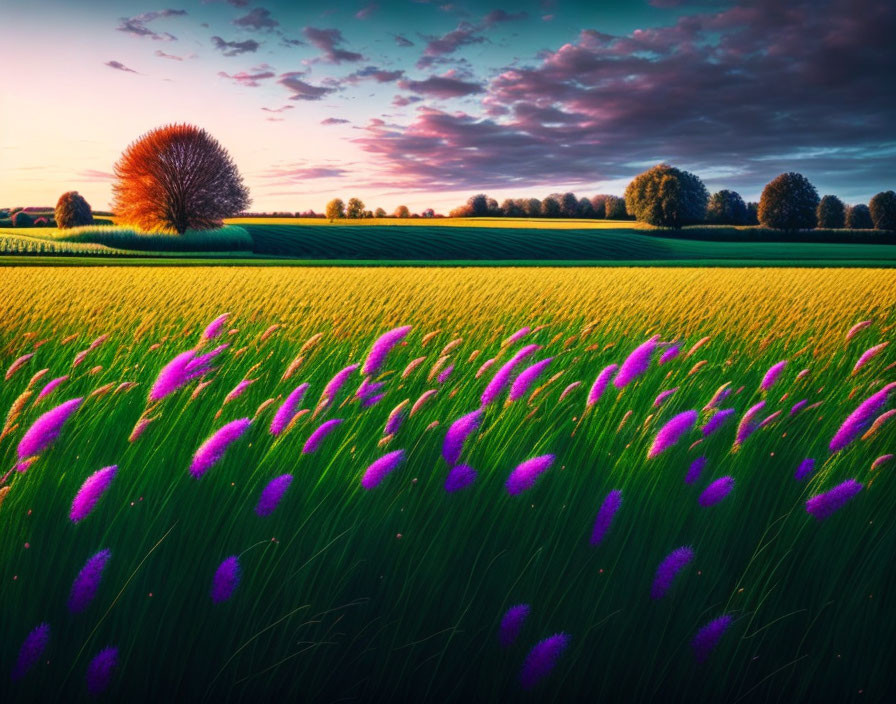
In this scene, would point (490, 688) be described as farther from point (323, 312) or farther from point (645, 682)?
point (323, 312)

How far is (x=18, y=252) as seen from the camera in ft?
121

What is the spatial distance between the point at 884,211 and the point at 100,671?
10034 centimetres

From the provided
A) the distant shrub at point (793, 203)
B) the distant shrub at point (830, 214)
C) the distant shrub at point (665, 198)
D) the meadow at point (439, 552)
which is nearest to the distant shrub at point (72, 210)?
the distant shrub at point (665, 198)

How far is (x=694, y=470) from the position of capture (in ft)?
7.33

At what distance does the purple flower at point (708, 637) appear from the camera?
1789 millimetres

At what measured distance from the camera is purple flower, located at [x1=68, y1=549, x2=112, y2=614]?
5.40 ft

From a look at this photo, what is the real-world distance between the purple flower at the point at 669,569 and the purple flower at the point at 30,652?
5.73 feet

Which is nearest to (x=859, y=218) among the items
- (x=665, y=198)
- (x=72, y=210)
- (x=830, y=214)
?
(x=830, y=214)

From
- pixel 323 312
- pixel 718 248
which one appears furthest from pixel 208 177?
pixel 323 312

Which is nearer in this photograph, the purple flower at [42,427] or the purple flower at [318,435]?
the purple flower at [42,427]

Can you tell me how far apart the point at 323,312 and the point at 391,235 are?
50151 mm

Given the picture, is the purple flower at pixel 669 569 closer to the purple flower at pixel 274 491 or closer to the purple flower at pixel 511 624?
the purple flower at pixel 511 624

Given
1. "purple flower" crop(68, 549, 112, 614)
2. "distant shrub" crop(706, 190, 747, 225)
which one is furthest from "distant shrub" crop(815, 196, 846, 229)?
"purple flower" crop(68, 549, 112, 614)

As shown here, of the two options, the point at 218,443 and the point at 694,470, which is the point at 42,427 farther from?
the point at 694,470
